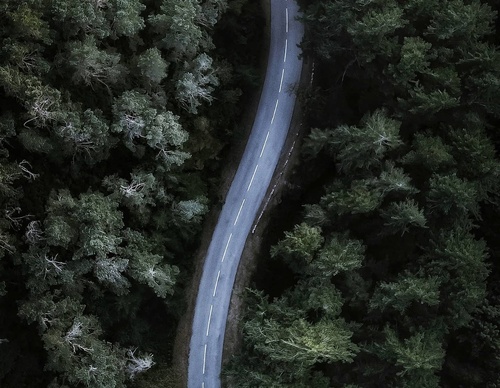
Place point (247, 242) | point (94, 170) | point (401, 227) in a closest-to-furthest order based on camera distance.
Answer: point (94, 170) → point (401, 227) → point (247, 242)

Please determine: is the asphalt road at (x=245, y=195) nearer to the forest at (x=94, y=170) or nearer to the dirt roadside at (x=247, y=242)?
the dirt roadside at (x=247, y=242)

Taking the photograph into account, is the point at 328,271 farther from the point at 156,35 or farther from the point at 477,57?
the point at 156,35

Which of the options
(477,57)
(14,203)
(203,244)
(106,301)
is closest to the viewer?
(14,203)

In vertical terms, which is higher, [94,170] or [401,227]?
[401,227]

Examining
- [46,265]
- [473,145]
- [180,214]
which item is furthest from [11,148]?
[473,145]

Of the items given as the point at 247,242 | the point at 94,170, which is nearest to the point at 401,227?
the point at 247,242

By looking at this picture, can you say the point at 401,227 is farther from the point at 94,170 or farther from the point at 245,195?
the point at 94,170
